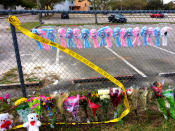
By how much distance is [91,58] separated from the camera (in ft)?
21.2

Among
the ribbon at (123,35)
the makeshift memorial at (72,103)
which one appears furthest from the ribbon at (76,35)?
the makeshift memorial at (72,103)

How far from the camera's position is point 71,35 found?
10.3 ft

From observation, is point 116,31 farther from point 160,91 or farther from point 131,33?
point 160,91

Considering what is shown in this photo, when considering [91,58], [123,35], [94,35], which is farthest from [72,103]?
[91,58]

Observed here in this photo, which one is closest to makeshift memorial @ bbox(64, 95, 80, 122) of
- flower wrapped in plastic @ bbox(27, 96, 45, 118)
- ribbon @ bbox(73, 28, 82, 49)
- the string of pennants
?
flower wrapped in plastic @ bbox(27, 96, 45, 118)

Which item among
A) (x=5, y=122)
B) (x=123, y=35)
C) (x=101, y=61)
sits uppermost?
(x=123, y=35)

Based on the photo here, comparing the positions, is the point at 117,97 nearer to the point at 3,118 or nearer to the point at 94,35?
the point at 94,35

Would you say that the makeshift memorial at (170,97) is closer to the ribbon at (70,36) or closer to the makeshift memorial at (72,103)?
the makeshift memorial at (72,103)

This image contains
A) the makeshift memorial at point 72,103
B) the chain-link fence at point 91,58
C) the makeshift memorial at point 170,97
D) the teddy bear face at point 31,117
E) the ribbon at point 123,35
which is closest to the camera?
the teddy bear face at point 31,117

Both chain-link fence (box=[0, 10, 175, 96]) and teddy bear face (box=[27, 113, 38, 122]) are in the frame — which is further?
chain-link fence (box=[0, 10, 175, 96])

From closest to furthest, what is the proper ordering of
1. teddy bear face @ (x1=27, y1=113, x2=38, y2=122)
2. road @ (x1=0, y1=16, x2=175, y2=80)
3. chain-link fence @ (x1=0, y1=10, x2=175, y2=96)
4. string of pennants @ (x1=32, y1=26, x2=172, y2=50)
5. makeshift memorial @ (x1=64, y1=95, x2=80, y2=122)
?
teddy bear face @ (x1=27, y1=113, x2=38, y2=122)
makeshift memorial @ (x1=64, y1=95, x2=80, y2=122)
string of pennants @ (x1=32, y1=26, x2=172, y2=50)
chain-link fence @ (x1=0, y1=10, x2=175, y2=96)
road @ (x1=0, y1=16, x2=175, y2=80)

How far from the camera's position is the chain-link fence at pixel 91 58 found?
341 cm

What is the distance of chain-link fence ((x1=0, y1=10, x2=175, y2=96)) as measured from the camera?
11.2 ft

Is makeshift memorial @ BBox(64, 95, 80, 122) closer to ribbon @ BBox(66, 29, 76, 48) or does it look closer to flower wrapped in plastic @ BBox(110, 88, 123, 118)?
flower wrapped in plastic @ BBox(110, 88, 123, 118)
